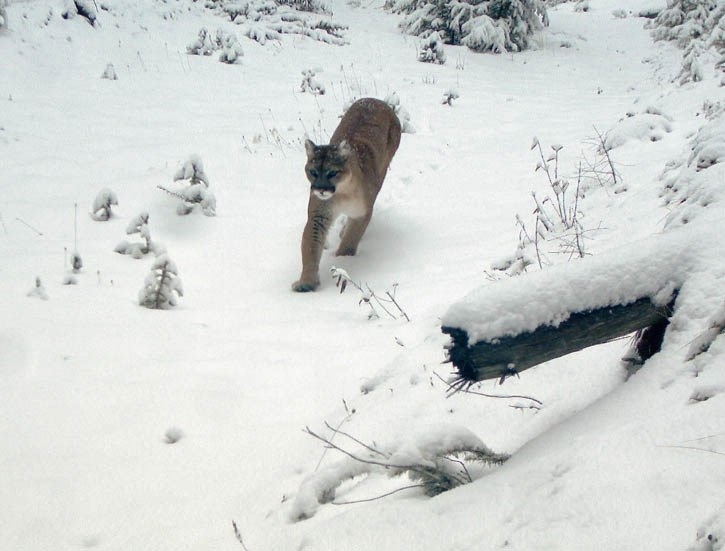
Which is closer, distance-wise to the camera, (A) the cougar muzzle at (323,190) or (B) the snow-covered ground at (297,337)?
(B) the snow-covered ground at (297,337)

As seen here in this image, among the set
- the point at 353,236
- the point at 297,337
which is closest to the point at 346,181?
the point at 353,236

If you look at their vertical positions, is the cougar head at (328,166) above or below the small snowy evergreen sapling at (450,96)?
below

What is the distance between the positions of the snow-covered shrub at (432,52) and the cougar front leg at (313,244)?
9085mm

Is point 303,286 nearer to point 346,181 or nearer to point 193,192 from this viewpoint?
point 346,181

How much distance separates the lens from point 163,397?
3223 mm

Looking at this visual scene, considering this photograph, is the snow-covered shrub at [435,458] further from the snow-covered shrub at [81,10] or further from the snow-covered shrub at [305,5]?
the snow-covered shrub at [305,5]

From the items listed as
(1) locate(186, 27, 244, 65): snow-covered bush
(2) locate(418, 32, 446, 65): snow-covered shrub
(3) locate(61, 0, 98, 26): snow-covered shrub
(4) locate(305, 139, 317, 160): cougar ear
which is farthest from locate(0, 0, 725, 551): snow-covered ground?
(2) locate(418, 32, 446, 65): snow-covered shrub

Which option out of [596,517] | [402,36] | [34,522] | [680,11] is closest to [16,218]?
[34,522]

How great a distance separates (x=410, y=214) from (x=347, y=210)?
95 centimetres

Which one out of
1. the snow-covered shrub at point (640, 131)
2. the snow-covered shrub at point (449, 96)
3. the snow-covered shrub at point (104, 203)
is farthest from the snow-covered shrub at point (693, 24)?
the snow-covered shrub at point (104, 203)

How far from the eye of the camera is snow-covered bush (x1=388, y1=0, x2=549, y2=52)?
593 inches

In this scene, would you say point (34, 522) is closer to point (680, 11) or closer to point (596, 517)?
point (596, 517)

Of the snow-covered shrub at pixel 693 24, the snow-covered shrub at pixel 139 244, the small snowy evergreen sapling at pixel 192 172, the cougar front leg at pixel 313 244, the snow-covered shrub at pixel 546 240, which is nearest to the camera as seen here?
the snow-covered shrub at pixel 546 240

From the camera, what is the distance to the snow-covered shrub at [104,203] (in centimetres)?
585
